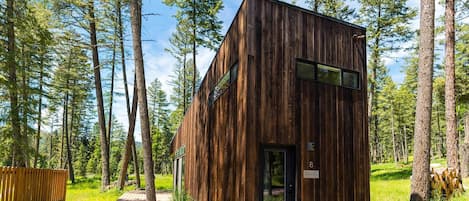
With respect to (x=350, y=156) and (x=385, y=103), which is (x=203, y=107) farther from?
(x=385, y=103)

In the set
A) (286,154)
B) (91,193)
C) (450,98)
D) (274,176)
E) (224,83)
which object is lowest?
(91,193)

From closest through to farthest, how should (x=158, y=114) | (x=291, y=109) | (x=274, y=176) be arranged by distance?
(x=274, y=176) → (x=291, y=109) → (x=158, y=114)

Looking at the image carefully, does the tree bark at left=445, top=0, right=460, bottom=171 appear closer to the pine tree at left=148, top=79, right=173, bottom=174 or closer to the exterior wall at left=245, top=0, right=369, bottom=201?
the exterior wall at left=245, top=0, right=369, bottom=201

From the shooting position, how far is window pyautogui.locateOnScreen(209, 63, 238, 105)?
6.59m

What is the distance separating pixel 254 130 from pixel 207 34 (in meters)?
12.7

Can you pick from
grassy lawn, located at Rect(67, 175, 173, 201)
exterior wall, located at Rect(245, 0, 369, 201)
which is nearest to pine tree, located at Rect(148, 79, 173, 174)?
grassy lawn, located at Rect(67, 175, 173, 201)

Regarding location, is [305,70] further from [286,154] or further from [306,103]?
[286,154]

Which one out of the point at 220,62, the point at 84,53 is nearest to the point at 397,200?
the point at 220,62

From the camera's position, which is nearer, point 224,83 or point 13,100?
point 224,83

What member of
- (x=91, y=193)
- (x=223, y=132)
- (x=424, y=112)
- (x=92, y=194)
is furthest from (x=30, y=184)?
(x=91, y=193)

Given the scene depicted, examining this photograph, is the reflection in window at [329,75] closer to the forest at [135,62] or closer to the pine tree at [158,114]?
the forest at [135,62]

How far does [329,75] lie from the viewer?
21.7ft

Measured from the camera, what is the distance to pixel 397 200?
27.1 feet

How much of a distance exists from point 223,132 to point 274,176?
169cm
